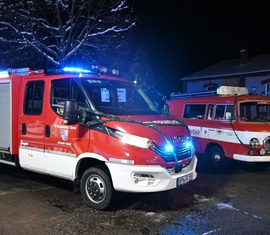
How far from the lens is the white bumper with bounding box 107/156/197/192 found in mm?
4949

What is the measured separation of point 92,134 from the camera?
530cm

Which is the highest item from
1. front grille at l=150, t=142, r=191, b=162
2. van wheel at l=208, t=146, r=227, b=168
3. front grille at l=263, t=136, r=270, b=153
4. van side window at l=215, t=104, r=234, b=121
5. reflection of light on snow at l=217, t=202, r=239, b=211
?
van side window at l=215, t=104, r=234, b=121

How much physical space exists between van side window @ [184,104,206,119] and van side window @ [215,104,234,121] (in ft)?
2.00

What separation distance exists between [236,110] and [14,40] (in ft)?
55.0

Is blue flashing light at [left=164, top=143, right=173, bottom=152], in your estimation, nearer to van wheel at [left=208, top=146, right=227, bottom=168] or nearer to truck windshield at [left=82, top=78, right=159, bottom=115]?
truck windshield at [left=82, top=78, right=159, bottom=115]

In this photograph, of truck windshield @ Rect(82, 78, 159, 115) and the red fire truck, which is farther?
truck windshield @ Rect(82, 78, 159, 115)

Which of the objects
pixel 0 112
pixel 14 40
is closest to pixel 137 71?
pixel 14 40

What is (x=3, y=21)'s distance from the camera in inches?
799

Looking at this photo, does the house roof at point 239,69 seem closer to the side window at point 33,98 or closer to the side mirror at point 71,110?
the side window at point 33,98

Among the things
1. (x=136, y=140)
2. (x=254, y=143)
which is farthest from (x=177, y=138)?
(x=254, y=143)

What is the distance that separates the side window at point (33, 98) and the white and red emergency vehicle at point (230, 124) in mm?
3036

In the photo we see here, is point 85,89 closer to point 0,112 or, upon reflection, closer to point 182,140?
point 182,140

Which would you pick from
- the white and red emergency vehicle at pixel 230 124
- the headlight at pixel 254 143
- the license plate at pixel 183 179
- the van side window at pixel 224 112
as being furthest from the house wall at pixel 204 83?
the license plate at pixel 183 179

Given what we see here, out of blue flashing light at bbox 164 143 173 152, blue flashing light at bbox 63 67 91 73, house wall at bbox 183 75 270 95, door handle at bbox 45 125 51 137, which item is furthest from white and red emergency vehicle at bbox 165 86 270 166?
house wall at bbox 183 75 270 95
